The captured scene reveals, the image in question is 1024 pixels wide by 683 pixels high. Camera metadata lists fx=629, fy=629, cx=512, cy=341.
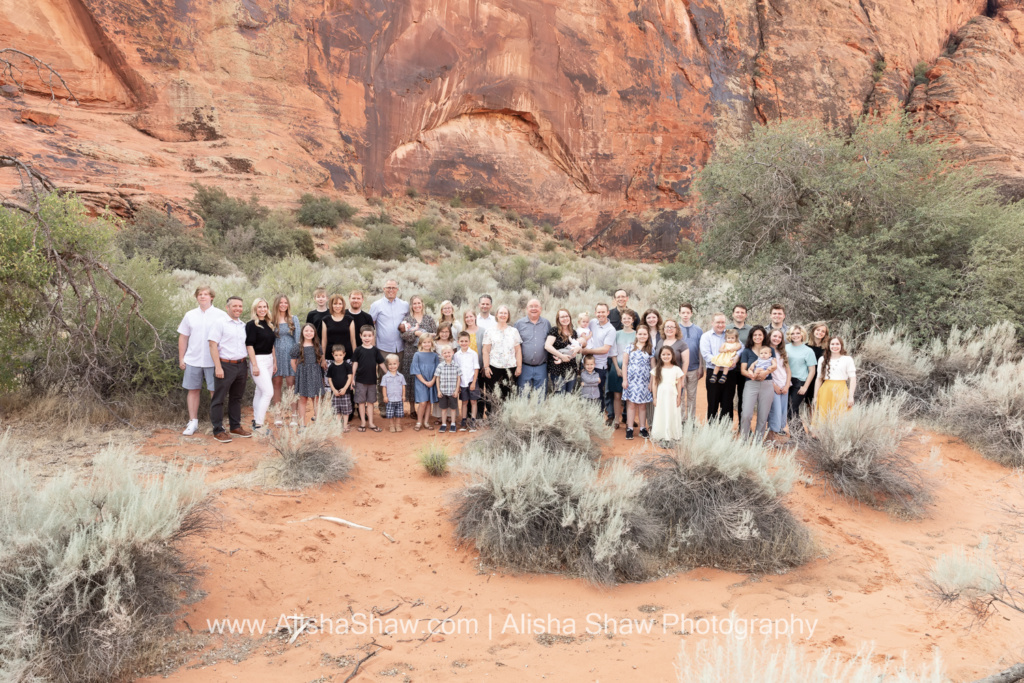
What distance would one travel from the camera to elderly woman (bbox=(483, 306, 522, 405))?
7.44 metres

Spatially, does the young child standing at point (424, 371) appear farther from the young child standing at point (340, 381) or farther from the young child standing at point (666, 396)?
the young child standing at point (666, 396)

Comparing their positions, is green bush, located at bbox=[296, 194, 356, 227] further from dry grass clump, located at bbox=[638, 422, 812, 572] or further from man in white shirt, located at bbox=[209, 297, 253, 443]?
dry grass clump, located at bbox=[638, 422, 812, 572]

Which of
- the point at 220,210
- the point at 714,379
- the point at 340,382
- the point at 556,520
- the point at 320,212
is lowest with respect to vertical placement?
the point at 556,520

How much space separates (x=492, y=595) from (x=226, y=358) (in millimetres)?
3976

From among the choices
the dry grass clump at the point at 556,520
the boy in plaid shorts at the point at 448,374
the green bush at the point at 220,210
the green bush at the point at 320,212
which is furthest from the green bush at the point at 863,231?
the green bush at the point at 320,212

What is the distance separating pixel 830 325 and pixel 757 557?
19.8ft

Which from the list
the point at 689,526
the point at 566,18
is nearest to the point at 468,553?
the point at 689,526

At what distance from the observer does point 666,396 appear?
6.66m

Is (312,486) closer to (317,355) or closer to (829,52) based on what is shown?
(317,355)

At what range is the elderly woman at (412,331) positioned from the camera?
789cm

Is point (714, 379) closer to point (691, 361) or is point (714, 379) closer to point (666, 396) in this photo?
point (691, 361)

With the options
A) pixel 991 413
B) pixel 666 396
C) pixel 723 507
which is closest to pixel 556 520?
pixel 723 507

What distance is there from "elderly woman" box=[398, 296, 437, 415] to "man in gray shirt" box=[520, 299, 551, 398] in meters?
1.20

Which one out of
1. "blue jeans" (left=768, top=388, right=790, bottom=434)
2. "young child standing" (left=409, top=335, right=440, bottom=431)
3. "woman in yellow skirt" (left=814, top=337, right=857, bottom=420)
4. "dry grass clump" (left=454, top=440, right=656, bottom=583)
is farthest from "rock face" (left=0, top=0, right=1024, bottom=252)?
"woman in yellow skirt" (left=814, top=337, right=857, bottom=420)
